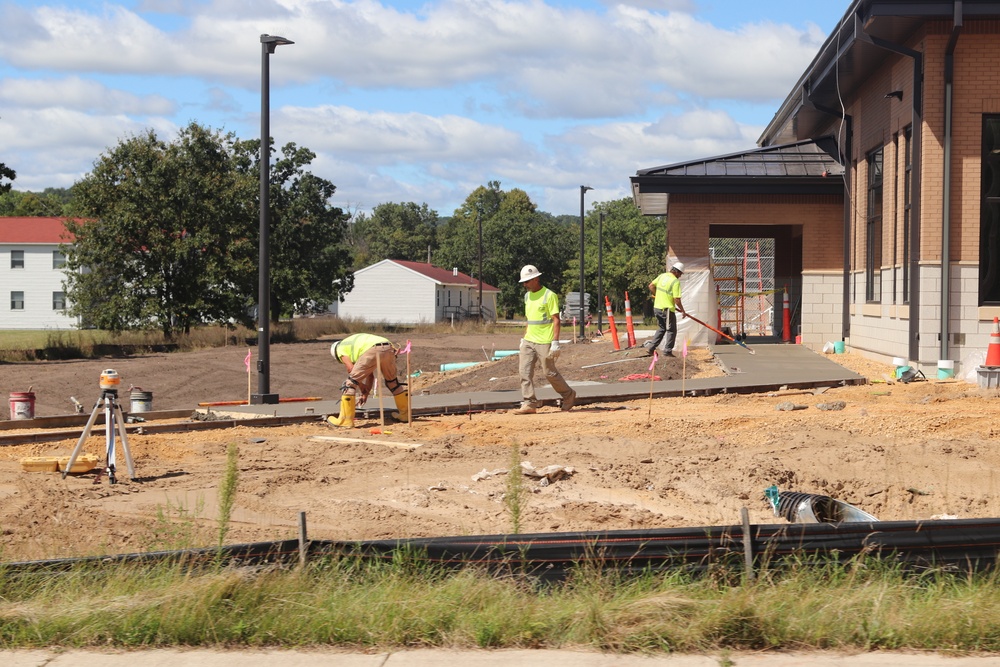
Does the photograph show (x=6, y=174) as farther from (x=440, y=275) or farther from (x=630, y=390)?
(x=440, y=275)

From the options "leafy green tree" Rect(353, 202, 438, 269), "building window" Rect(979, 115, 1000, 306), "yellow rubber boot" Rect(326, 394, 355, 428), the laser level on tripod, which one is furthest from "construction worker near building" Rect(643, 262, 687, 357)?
"leafy green tree" Rect(353, 202, 438, 269)

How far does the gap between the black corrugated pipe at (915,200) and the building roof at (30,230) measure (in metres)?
64.5

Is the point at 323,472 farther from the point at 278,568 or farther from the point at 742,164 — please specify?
the point at 742,164

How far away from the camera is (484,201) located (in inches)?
6339

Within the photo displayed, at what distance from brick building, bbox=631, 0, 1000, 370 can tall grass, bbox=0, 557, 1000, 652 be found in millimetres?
12738

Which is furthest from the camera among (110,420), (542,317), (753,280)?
(753,280)

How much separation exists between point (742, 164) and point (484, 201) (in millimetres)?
135505

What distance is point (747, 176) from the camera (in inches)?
1018

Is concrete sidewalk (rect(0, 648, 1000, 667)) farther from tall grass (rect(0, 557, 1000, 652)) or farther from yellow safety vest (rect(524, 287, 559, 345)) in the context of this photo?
yellow safety vest (rect(524, 287, 559, 345))

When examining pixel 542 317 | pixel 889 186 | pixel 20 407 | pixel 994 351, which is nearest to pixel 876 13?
pixel 889 186

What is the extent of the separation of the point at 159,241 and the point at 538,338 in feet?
117

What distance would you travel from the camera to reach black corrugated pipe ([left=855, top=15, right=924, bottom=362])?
1823cm

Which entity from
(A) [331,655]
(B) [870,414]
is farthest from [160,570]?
(B) [870,414]

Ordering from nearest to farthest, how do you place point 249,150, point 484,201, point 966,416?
point 966,416, point 249,150, point 484,201
